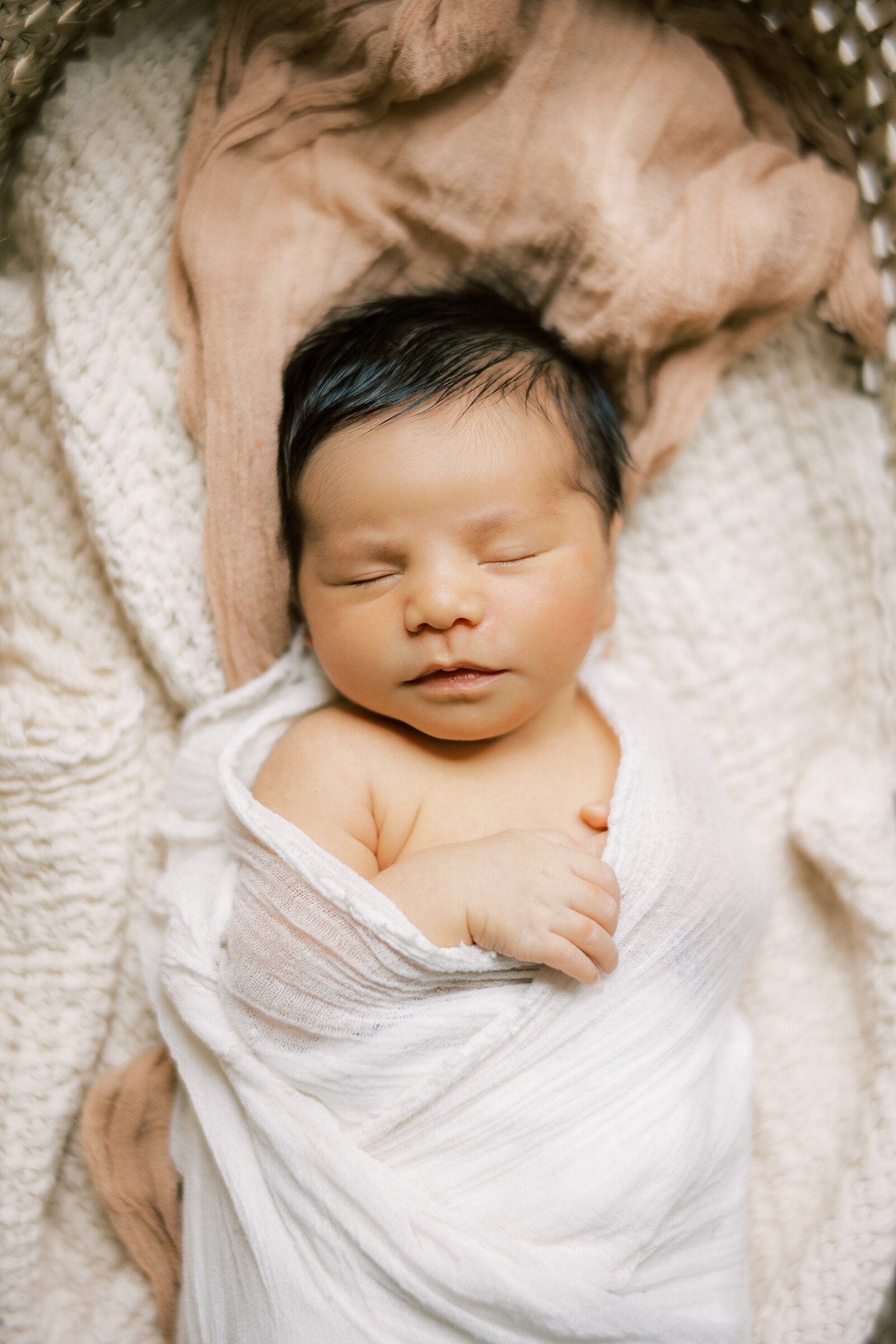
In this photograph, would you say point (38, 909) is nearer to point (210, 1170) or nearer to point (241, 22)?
point (210, 1170)

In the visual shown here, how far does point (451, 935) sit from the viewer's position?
966 mm

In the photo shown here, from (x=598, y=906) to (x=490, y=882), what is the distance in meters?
0.10

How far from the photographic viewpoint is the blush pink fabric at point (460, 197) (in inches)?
43.8

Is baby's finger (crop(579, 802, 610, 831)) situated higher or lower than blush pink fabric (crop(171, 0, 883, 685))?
lower

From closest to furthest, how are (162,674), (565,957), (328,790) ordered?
(565,957) → (328,790) → (162,674)

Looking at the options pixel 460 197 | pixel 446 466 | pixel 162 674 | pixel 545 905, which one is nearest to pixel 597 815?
pixel 545 905

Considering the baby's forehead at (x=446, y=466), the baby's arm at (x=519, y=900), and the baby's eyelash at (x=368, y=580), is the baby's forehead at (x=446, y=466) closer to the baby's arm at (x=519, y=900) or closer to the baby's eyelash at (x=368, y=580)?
the baby's eyelash at (x=368, y=580)

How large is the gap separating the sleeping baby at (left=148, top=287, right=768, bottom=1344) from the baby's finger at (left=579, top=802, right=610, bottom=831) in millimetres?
11

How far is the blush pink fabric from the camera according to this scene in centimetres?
111

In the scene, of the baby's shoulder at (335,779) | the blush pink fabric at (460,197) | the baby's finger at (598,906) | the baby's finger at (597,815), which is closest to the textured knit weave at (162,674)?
the blush pink fabric at (460,197)

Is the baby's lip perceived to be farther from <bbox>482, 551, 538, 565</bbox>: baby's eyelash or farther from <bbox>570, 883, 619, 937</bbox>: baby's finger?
<bbox>570, 883, 619, 937</bbox>: baby's finger

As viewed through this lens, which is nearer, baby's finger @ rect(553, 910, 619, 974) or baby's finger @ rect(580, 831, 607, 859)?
baby's finger @ rect(553, 910, 619, 974)

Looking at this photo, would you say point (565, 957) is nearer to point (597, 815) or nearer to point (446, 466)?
point (597, 815)

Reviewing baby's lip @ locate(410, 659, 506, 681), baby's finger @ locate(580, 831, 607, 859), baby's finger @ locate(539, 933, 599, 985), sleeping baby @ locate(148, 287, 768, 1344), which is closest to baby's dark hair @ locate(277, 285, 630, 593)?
sleeping baby @ locate(148, 287, 768, 1344)
